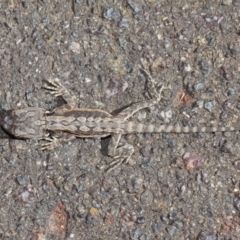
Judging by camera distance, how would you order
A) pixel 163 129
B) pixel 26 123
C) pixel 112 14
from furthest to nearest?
pixel 112 14, pixel 26 123, pixel 163 129

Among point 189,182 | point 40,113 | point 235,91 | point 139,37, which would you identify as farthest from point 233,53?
point 40,113

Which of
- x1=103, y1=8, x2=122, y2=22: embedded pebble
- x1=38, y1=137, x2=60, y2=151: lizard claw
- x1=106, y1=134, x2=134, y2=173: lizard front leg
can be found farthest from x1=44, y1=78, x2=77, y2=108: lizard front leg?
x1=103, y1=8, x2=122, y2=22: embedded pebble

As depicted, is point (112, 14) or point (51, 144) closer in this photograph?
point (51, 144)

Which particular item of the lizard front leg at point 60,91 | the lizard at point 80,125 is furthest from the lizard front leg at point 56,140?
the lizard front leg at point 60,91

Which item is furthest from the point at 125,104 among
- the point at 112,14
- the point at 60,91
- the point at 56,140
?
the point at 112,14

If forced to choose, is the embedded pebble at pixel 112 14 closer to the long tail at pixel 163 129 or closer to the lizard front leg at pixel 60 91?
the lizard front leg at pixel 60 91

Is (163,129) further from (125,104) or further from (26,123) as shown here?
(26,123)

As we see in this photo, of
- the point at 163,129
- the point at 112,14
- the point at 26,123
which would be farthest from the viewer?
the point at 112,14

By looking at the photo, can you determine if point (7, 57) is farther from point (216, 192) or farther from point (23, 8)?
point (216, 192)

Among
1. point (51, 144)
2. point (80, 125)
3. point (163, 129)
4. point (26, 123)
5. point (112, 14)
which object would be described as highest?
point (112, 14)
